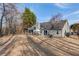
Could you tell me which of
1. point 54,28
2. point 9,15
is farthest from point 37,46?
point 9,15

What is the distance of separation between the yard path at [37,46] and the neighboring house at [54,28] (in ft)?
0.18

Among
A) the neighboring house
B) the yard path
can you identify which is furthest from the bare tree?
the neighboring house

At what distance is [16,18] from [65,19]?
1.65ft

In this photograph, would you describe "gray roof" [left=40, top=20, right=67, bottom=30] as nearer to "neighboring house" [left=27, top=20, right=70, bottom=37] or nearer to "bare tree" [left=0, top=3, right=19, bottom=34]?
"neighboring house" [left=27, top=20, right=70, bottom=37]

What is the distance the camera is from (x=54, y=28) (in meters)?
3.11

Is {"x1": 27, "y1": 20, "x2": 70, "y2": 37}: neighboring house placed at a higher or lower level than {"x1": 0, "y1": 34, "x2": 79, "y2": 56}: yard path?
higher

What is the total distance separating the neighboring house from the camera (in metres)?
3.09

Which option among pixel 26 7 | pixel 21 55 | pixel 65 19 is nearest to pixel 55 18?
pixel 65 19

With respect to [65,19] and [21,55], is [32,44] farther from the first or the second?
[65,19]

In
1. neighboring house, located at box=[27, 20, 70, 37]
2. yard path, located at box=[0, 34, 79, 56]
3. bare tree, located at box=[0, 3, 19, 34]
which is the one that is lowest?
yard path, located at box=[0, 34, 79, 56]

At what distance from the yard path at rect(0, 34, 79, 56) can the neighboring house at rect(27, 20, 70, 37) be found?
56 mm

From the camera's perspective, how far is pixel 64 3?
3.05 meters

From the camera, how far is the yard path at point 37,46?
121 inches

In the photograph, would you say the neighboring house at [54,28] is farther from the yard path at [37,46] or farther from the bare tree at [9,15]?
the bare tree at [9,15]
